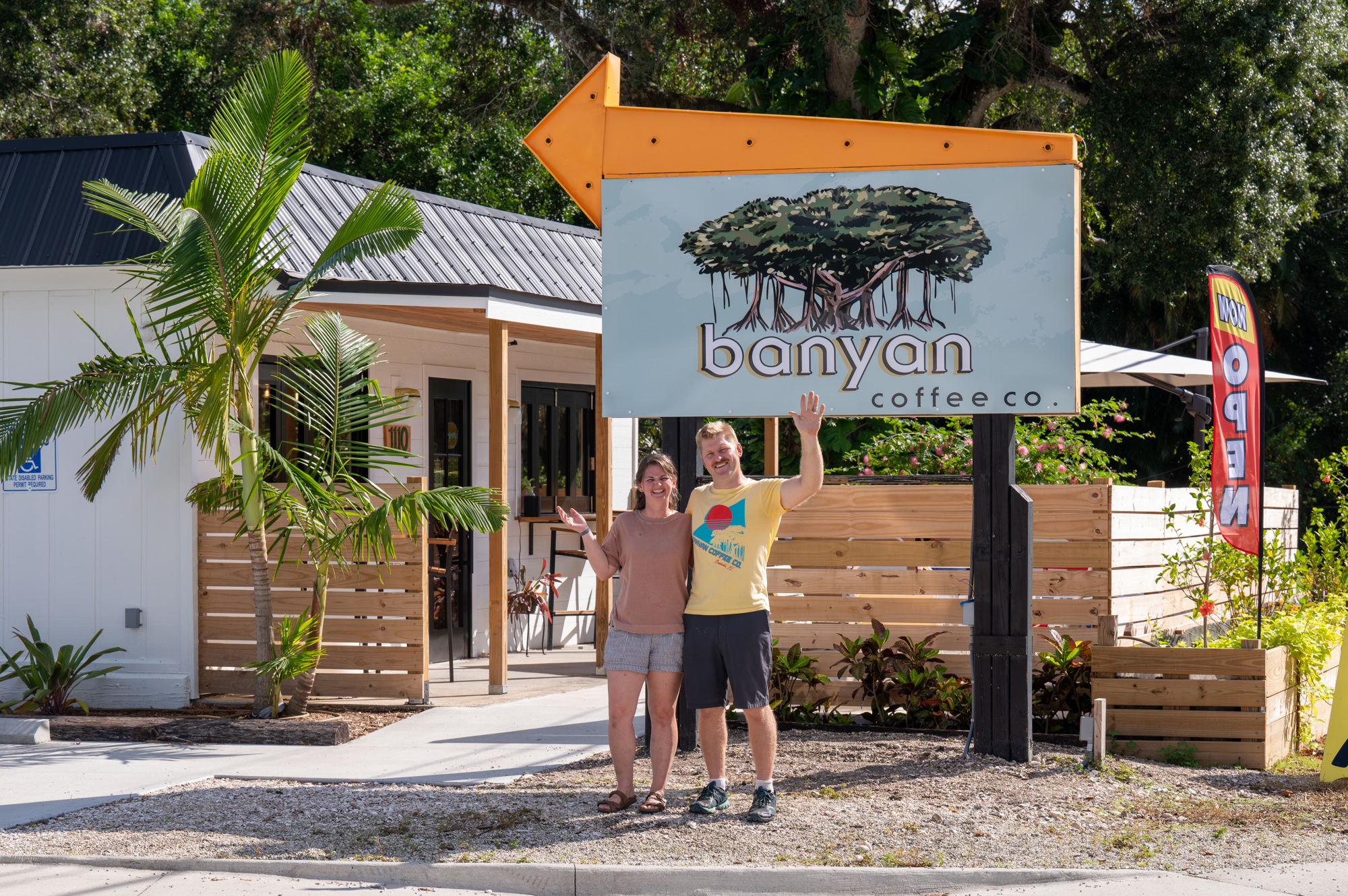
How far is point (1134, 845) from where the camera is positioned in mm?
5227

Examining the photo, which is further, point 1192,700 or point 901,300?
point 1192,700

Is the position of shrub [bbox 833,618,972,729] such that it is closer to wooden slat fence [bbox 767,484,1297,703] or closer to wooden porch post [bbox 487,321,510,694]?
wooden slat fence [bbox 767,484,1297,703]

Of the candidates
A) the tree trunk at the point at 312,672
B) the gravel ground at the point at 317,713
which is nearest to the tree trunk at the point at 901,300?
the tree trunk at the point at 312,672

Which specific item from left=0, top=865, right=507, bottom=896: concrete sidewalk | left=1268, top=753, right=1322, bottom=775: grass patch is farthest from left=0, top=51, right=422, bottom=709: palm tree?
left=1268, top=753, right=1322, bottom=775: grass patch

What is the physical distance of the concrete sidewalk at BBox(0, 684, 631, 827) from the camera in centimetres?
640

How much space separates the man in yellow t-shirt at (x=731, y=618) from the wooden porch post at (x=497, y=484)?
356cm

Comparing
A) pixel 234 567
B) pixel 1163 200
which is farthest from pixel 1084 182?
pixel 234 567

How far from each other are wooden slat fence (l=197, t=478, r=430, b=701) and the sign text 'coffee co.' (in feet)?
8.20

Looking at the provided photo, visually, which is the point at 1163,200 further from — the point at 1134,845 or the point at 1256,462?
the point at 1134,845

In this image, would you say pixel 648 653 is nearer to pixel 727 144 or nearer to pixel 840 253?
pixel 840 253

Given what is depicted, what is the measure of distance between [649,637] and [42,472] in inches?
218

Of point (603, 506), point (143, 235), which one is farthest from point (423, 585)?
point (143, 235)

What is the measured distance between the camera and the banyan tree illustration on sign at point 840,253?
6570 millimetres

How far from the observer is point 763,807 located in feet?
18.0
